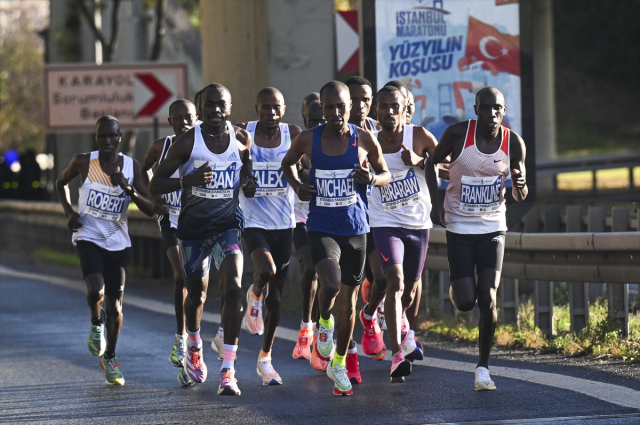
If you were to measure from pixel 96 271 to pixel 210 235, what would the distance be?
110 centimetres

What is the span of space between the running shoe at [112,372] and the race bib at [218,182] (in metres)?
1.44

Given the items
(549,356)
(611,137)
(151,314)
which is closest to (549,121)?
(611,137)

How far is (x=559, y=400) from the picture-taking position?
23.7ft

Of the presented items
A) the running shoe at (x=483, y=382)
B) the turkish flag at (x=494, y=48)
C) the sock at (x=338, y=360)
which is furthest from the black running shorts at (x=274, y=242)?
the turkish flag at (x=494, y=48)

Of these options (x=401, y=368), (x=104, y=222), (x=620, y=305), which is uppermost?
(x=104, y=222)

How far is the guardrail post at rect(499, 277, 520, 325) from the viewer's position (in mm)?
10141

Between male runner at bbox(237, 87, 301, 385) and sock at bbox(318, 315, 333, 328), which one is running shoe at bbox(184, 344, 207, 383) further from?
sock at bbox(318, 315, 333, 328)

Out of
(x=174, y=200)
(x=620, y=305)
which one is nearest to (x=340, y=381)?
(x=174, y=200)

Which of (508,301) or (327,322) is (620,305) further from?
(327,322)

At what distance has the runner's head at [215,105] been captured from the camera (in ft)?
26.4

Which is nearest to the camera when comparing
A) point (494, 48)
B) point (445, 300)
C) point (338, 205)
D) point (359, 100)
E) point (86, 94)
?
point (338, 205)

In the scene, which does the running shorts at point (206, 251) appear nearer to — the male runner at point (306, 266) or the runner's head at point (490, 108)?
the male runner at point (306, 266)

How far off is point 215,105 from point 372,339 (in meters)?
2.01

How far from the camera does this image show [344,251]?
7961mm
